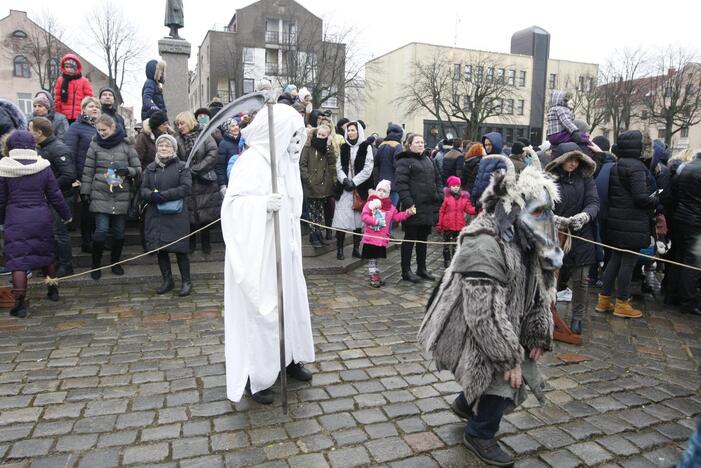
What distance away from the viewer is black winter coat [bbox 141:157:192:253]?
678cm

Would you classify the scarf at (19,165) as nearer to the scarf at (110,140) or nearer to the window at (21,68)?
the scarf at (110,140)

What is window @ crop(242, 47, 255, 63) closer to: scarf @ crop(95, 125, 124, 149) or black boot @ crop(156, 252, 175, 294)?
scarf @ crop(95, 125, 124, 149)

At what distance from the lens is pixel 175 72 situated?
12406 millimetres

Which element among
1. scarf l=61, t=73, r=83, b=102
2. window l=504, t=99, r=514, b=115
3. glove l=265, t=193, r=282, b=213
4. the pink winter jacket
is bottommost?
the pink winter jacket

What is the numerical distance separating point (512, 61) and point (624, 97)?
52.0 feet

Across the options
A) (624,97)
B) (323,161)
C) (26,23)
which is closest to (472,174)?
(323,161)

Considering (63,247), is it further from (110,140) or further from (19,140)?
(19,140)

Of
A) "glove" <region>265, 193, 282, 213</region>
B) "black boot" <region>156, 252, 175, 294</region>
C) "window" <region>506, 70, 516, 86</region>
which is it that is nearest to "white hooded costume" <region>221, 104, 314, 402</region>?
"glove" <region>265, 193, 282, 213</region>

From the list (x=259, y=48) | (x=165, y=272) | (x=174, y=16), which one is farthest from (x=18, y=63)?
(x=165, y=272)

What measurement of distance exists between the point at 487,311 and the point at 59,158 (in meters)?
6.37

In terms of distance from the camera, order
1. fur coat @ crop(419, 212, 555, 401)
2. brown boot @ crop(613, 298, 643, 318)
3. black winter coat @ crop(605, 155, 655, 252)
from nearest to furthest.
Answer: fur coat @ crop(419, 212, 555, 401)
black winter coat @ crop(605, 155, 655, 252)
brown boot @ crop(613, 298, 643, 318)

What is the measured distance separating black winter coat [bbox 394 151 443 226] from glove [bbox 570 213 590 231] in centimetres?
264

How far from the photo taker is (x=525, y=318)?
3.15 meters

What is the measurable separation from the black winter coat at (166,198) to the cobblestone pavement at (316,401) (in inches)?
42.5
